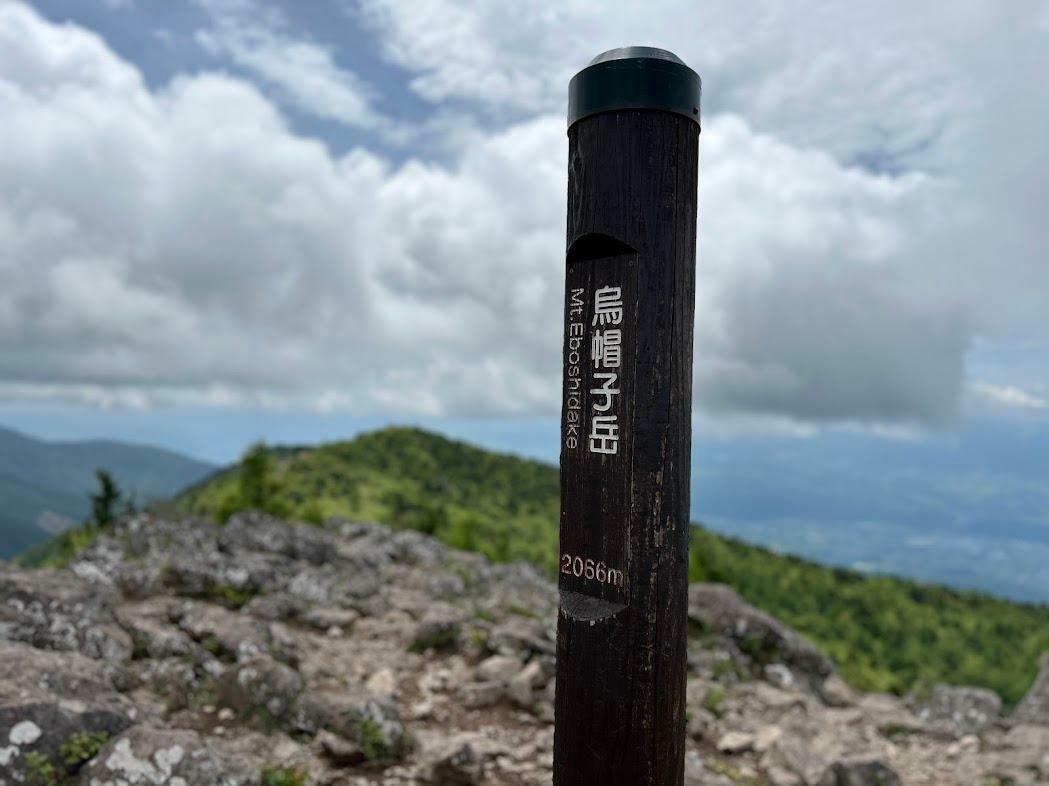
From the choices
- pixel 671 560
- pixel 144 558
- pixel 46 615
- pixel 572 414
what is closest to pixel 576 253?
pixel 572 414

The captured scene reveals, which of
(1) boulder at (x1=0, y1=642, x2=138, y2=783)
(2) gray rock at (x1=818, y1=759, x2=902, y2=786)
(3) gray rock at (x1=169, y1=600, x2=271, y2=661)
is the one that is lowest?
(2) gray rock at (x1=818, y1=759, x2=902, y2=786)

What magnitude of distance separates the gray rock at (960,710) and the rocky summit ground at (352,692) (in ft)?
0.14

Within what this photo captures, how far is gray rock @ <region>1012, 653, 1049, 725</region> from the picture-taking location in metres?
12.8

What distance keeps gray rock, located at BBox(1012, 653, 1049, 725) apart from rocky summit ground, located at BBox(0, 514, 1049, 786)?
0.04 m

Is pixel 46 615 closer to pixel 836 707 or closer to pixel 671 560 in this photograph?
pixel 671 560

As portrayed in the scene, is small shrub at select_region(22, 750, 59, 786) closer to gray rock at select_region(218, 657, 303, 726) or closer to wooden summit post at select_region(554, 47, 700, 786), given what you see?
gray rock at select_region(218, 657, 303, 726)

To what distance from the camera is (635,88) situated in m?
4.34

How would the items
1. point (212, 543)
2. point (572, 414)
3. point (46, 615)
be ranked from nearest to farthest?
point (572, 414) < point (46, 615) < point (212, 543)

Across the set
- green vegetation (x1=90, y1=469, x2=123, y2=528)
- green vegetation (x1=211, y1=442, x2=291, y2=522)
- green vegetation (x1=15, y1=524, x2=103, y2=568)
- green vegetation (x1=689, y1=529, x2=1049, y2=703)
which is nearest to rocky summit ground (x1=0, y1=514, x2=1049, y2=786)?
green vegetation (x1=15, y1=524, x2=103, y2=568)

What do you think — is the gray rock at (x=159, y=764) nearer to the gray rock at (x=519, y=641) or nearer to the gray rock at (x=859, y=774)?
the gray rock at (x=519, y=641)

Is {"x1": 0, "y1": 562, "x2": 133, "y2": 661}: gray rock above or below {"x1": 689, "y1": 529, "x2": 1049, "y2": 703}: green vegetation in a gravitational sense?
above

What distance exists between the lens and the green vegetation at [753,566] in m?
46.8

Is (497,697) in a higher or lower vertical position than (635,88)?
lower

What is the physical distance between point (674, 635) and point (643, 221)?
243 cm
